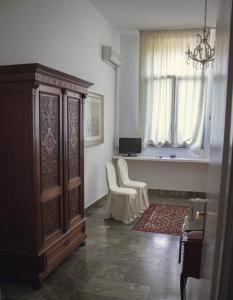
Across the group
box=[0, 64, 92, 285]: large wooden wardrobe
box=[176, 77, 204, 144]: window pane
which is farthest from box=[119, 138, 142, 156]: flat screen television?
box=[0, 64, 92, 285]: large wooden wardrobe

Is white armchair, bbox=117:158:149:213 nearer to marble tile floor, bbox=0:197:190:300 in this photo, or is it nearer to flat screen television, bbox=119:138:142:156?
flat screen television, bbox=119:138:142:156

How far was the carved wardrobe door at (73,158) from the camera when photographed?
3.22 metres

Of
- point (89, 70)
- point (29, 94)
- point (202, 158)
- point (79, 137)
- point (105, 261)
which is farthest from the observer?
point (202, 158)

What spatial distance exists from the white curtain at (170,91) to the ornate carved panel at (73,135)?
316 centimetres

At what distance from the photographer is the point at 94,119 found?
17.1 ft

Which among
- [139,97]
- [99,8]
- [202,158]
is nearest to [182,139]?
[202,158]

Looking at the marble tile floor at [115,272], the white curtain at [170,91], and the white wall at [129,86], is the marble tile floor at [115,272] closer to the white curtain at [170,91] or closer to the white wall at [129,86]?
the white curtain at [170,91]

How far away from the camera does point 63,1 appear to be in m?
3.99

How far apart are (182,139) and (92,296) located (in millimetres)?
4242

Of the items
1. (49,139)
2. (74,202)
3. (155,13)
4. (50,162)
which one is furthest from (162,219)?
(155,13)

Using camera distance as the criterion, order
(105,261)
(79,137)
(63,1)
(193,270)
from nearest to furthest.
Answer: (193,270) < (105,261) < (79,137) < (63,1)

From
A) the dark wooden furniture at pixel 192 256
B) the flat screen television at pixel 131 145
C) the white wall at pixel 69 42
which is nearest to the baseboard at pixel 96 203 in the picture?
the white wall at pixel 69 42

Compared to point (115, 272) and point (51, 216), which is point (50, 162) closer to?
point (51, 216)

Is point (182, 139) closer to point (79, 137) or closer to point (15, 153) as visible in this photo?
point (79, 137)
